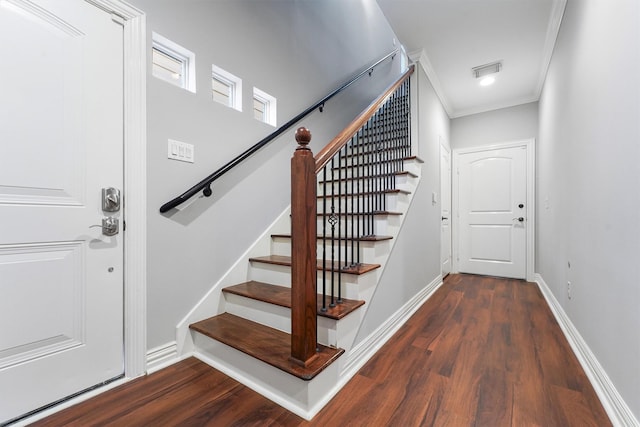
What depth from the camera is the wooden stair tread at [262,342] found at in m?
1.19

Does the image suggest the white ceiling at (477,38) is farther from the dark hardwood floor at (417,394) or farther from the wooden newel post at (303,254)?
the dark hardwood floor at (417,394)

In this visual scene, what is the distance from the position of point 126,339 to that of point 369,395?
50.1 inches

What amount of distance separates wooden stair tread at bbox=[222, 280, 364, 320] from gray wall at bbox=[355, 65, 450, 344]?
0.25m

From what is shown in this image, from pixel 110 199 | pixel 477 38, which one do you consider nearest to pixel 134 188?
pixel 110 199

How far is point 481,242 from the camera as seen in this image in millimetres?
4031

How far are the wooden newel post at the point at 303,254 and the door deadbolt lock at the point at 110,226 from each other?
36.7 inches

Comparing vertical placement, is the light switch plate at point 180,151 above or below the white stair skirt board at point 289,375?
above

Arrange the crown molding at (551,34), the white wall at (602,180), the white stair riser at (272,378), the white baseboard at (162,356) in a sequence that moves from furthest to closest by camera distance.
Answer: the crown molding at (551,34)
the white baseboard at (162,356)
the white stair riser at (272,378)
the white wall at (602,180)

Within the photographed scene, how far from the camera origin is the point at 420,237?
107 inches

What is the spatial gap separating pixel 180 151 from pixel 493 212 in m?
4.13

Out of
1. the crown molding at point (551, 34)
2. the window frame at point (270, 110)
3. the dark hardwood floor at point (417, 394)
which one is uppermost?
the crown molding at point (551, 34)

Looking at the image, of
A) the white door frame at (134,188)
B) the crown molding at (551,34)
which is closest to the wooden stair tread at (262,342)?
the white door frame at (134,188)

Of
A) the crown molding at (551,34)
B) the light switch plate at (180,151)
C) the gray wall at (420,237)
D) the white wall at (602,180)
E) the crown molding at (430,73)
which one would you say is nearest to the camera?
the white wall at (602,180)

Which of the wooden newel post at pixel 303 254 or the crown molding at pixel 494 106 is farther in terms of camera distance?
the crown molding at pixel 494 106
